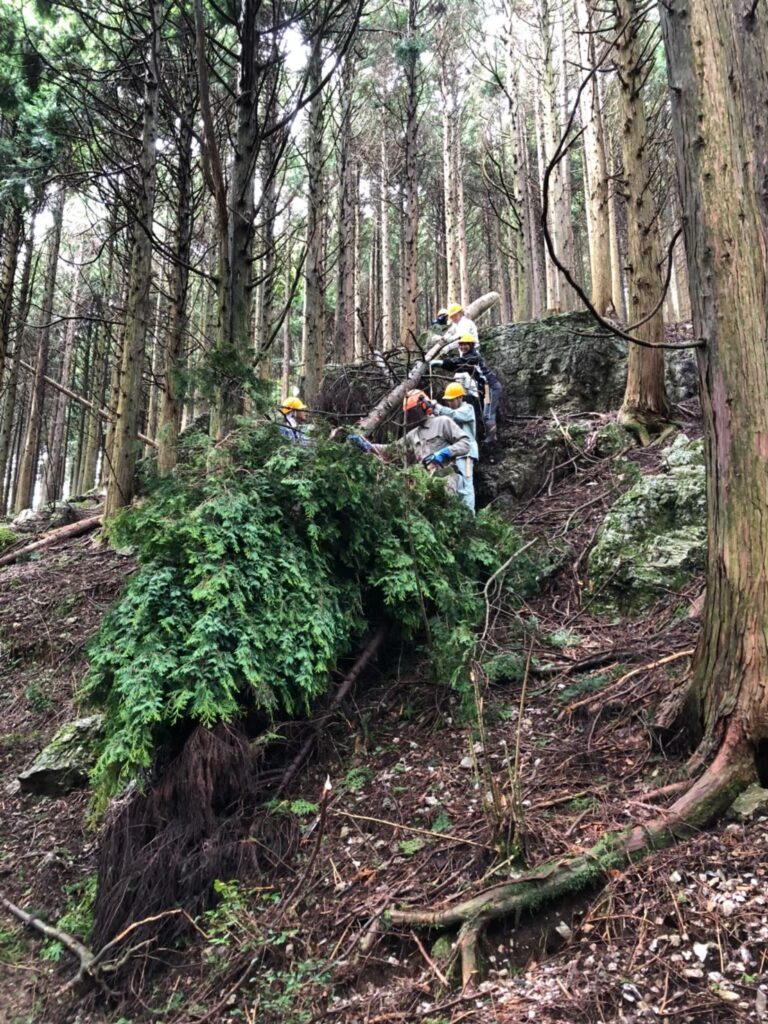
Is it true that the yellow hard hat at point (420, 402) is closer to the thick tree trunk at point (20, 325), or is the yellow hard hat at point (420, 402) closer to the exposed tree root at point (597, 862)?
the exposed tree root at point (597, 862)

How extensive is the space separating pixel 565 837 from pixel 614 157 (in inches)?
705

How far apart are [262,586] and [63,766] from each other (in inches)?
97.7

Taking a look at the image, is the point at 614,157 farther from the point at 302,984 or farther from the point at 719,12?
the point at 302,984

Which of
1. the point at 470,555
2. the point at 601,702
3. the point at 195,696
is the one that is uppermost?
the point at 470,555

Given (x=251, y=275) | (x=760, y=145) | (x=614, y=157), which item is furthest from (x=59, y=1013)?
(x=614, y=157)

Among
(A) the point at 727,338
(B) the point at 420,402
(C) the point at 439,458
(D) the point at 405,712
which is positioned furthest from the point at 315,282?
(A) the point at 727,338

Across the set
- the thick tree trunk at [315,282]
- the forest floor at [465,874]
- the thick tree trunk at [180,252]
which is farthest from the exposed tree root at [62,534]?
the forest floor at [465,874]

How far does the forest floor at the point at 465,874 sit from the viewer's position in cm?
205

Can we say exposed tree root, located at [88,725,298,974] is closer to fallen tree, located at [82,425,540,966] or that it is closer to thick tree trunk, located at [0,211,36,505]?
fallen tree, located at [82,425,540,966]

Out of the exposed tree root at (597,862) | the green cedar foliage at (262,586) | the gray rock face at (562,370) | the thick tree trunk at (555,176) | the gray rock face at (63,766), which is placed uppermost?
the thick tree trunk at (555,176)

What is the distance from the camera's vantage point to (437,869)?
2787 millimetres

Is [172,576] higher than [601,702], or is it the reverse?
[172,576]

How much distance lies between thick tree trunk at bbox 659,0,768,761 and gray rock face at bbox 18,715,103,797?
4132mm

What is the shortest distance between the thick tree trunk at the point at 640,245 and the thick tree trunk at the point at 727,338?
4269mm
